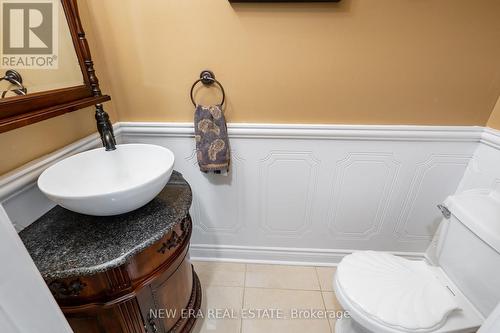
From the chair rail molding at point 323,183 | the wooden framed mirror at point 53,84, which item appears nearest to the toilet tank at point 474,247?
the chair rail molding at point 323,183

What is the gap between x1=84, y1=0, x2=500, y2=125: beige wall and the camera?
1.00 m

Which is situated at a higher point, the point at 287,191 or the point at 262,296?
the point at 287,191

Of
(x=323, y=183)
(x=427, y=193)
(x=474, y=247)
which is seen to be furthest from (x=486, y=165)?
(x=323, y=183)

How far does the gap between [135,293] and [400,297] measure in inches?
37.2

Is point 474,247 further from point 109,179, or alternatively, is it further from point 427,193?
point 109,179

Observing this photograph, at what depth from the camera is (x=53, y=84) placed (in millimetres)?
881

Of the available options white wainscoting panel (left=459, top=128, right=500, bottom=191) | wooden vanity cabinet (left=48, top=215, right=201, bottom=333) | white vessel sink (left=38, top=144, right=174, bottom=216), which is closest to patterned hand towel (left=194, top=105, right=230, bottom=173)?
white vessel sink (left=38, top=144, right=174, bottom=216)

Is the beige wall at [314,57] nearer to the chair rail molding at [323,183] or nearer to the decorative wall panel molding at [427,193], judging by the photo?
the chair rail molding at [323,183]

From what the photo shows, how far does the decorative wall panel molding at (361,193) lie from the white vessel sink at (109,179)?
912mm

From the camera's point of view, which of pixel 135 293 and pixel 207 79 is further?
pixel 207 79

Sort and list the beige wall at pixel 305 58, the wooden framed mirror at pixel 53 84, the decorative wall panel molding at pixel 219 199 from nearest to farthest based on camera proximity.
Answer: the wooden framed mirror at pixel 53 84, the beige wall at pixel 305 58, the decorative wall panel molding at pixel 219 199

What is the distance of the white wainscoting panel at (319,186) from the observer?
47.4 inches

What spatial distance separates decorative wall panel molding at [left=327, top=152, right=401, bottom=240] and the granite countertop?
33.8 inches

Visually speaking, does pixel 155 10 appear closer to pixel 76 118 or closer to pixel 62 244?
pixel 76 118
